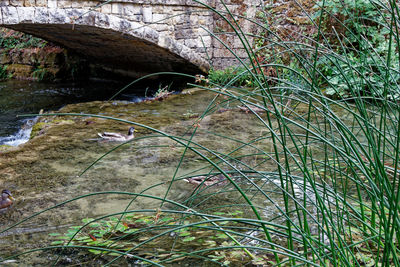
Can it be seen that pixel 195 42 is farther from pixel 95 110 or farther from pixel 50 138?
pixel 50 138

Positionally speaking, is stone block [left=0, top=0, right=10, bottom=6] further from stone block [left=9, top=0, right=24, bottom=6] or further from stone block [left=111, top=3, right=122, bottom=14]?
stone block [left=111, top=3, right=122, bottom=14]

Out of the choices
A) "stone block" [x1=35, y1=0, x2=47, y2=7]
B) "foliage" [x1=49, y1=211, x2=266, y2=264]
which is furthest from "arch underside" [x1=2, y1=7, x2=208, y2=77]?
"foliage" [x1=49, y1=211, x2=266, y2=264]

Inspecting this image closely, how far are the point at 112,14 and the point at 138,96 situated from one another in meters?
2.18

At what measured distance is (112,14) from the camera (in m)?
6.23

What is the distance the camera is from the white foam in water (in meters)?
4.84

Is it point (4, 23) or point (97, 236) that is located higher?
point (4, 23)

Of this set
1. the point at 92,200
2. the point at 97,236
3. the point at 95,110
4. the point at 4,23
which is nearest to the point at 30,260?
the point at 97,236

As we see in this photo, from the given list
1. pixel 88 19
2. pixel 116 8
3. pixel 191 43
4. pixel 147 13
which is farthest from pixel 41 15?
pixel 191 43

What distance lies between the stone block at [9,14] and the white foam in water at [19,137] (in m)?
1.46

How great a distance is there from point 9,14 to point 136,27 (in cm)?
195

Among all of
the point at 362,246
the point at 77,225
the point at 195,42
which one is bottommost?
the point at 77,225

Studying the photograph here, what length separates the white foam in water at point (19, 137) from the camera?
484cm

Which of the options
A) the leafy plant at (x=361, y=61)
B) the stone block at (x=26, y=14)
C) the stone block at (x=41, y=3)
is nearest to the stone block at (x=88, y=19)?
the stone block at (x=41, y=3)

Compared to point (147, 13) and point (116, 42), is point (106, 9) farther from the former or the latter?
point (116, 42)
